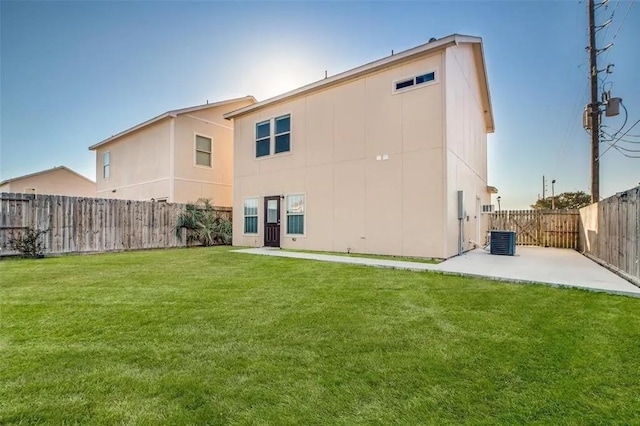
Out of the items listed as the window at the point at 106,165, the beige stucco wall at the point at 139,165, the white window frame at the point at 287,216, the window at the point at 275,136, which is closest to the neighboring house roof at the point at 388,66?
the window at the point at 275,136

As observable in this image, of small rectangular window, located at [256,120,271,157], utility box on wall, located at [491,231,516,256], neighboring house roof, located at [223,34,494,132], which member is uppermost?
neighboring house roof, located at [223,34,494,132]

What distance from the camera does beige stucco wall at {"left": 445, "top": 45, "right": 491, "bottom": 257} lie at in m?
8.54

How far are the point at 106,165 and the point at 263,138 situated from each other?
11.5 metres

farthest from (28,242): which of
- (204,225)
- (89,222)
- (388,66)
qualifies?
(388,66)

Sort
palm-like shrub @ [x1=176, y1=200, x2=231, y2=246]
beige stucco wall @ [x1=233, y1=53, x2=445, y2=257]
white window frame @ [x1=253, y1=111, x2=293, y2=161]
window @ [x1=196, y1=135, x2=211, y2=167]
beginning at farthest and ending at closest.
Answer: window @ [x1=196, y1=135, x2=211, y2=167], palm-like shrub @ [x1=176, y1=200, x2=231, y2=246], white window frame @ [x1=253, y1=111, x2=293, y2=161], beige stucco wall @ [x1=233, y1=53, x2=445, y2=257]

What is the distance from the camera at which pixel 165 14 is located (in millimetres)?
9234

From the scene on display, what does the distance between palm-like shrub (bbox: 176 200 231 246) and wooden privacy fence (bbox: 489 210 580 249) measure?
12.9 m

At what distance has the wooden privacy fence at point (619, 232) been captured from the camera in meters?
5.44

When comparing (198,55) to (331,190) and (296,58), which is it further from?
(331,190)

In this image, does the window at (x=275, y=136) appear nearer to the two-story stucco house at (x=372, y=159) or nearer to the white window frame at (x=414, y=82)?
the two-story stucco house at (x=372, y=159)

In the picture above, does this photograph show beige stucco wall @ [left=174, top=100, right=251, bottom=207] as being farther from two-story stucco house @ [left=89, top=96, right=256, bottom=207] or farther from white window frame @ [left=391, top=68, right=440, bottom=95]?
white window frame @ [left=391, top=68, right=440, bottom=95]

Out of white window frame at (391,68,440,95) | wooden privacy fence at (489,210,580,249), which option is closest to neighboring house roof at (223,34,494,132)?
white window frame at (391,68,440,95)

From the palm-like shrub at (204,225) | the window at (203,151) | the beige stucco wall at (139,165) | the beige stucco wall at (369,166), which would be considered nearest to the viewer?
the beige stucco wall at (369,166)

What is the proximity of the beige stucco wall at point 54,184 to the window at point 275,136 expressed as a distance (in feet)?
58.9
